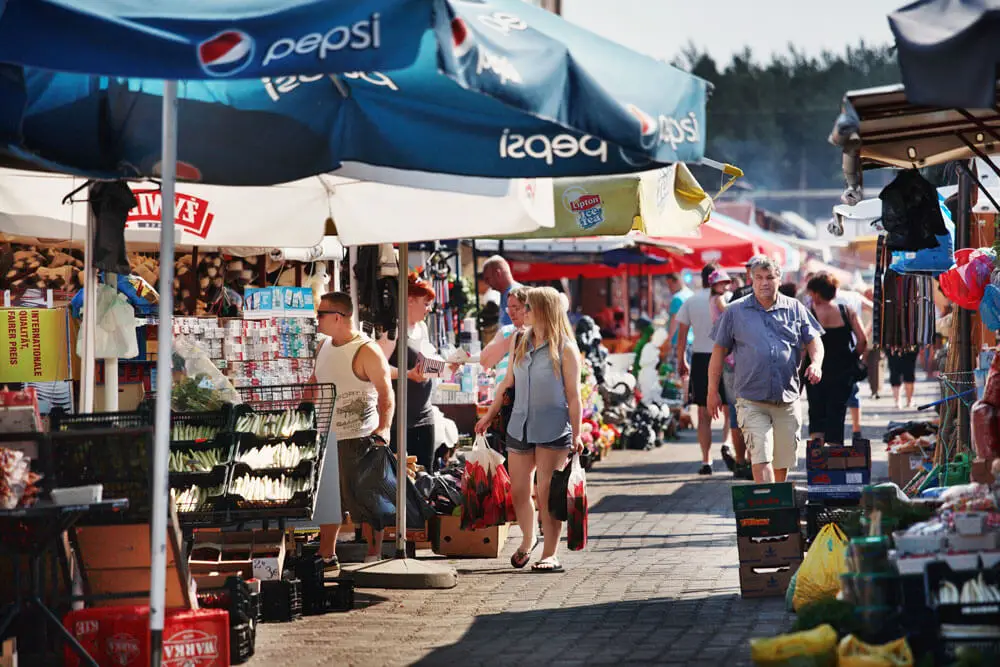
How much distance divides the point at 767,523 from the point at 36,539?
428 cm

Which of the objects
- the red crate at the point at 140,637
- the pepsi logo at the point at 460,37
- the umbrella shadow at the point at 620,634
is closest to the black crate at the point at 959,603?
the umbrella shadow at the point at 620,634

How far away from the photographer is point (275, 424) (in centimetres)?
874

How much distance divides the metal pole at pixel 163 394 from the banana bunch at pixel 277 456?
8.14 feet

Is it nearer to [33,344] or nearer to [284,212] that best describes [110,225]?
[284,212]

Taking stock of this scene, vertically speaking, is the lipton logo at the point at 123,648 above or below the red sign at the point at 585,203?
below

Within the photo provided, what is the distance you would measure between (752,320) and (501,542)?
2.63 meters

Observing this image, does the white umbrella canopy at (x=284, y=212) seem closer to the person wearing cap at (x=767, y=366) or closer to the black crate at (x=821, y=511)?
the black crate at (x=821, y=511)

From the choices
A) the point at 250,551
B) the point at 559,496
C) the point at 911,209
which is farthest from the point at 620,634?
the point at 911,209

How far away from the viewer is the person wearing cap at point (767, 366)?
10289 mm

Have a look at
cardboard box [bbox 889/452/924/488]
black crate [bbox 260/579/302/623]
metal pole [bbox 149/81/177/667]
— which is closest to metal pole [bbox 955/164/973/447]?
cardboard box [bbox 889/452/924/488]

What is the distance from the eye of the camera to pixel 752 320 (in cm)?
1043

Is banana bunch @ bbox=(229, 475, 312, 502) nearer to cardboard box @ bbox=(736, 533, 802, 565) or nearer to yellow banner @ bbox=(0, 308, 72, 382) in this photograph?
yellow banner @ bbox=(0, 308, 72, 382)

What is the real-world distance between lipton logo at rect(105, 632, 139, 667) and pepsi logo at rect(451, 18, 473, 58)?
321 centimetres

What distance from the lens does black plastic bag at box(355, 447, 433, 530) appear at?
9906mm
